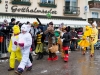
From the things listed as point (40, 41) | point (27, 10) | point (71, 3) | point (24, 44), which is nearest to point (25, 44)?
point (24, 44)

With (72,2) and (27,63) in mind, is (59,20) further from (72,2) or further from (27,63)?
(27,63)

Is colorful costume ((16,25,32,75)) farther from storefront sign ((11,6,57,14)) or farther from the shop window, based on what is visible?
the shop window

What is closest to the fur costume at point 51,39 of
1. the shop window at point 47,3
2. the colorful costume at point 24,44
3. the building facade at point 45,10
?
the colorful costume at point 24,44

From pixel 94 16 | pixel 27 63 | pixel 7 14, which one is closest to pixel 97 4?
pixel 94 16

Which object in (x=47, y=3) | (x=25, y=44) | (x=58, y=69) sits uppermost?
(x=47, y=3)

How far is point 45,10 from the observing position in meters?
28.6

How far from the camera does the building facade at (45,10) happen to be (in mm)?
26125

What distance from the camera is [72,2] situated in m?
30.7

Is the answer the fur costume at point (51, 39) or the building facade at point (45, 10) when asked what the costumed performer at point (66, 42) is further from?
the building facade at point (45, 10)

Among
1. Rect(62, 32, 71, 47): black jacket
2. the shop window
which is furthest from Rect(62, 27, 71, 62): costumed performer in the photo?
the shop window

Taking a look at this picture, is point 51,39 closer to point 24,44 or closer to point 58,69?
point 58,69

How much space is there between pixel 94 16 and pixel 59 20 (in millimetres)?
8690

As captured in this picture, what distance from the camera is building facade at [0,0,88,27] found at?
2612cm

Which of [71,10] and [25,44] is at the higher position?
[71,10]
